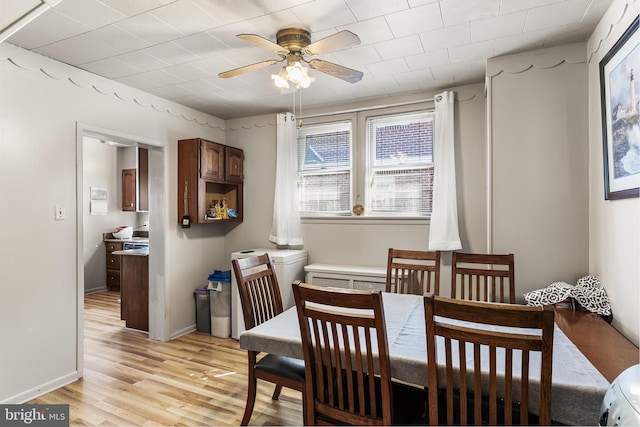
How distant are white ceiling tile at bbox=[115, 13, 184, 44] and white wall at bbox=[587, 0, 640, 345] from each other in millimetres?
2541

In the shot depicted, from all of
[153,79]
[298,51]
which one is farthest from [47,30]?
Result: [298,51]

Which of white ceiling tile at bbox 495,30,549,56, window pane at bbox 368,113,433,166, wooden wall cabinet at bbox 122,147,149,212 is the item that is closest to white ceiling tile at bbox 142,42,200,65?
window pane at bbox 368,113,433,166

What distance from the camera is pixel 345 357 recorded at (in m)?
1.41

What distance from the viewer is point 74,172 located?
2.72m

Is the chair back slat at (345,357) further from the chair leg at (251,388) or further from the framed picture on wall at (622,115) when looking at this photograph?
the framed picture on wall at (622,115)

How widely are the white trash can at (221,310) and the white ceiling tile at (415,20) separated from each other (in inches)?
115

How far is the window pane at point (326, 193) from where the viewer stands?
3.75 meters

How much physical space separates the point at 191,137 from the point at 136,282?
176 cm

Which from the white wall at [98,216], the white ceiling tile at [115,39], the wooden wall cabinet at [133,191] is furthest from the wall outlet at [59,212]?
the white wall at [98,216]

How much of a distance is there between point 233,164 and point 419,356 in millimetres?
3261

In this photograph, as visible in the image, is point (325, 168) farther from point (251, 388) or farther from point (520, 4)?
point (251, 388)

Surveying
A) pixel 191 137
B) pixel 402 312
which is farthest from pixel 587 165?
pixel 191 137

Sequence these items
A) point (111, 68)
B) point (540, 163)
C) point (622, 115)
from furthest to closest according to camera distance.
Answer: point (111, 68) → point (540, 163) → point (622, 115)

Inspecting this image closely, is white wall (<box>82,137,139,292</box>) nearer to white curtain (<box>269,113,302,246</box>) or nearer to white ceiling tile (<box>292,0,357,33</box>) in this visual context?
white curtain (<box>269,113,302,246</box>)
